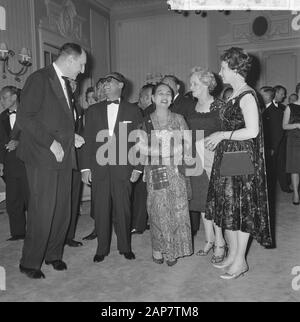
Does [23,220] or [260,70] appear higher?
[260,70]

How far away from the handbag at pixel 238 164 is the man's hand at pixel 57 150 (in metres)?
1.07

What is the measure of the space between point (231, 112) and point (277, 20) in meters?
6.41

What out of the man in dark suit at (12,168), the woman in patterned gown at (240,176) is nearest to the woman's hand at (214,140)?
the woman in patterned gown at (240,176)

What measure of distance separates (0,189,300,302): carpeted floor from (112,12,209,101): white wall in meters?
5.96

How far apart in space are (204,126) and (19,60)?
153 inches

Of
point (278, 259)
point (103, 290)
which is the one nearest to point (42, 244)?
point (103, 290)

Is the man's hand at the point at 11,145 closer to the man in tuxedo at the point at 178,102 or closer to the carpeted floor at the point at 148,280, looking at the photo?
the carpeted floor at the point at 148,280

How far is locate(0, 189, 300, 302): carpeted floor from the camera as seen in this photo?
242 centimetres

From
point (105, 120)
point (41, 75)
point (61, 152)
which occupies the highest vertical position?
point (41, 75)

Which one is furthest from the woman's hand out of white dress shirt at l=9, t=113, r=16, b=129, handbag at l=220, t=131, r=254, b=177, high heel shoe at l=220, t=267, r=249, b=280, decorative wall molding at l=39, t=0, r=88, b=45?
decorative wall molding at l=39, t=0, r=88, b=45

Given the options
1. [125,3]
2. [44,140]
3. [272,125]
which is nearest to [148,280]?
[44,140]

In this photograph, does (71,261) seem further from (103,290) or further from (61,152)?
(61,152)
